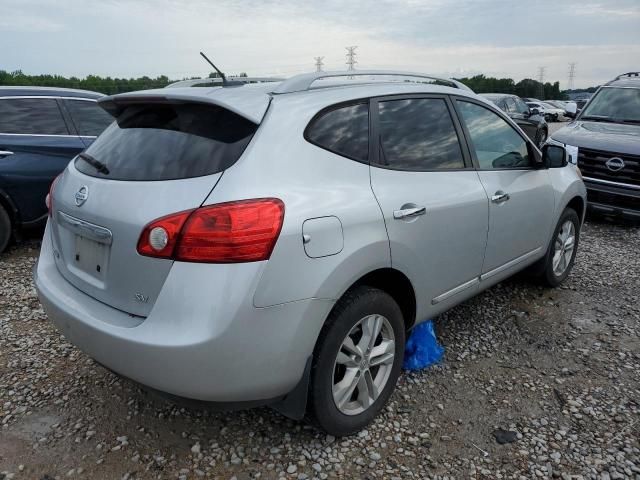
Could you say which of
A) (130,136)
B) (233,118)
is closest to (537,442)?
(233,118)

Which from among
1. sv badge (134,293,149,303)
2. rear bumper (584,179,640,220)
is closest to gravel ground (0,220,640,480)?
sv badge (134,293,149,303)

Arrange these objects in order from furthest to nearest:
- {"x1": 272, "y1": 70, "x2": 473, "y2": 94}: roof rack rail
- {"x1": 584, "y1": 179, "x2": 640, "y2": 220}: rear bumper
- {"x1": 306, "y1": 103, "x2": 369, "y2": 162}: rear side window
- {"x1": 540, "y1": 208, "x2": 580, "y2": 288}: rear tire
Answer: {"x1": 584, "y1": 179, "x2": 640, "y2": 220}: rear bumper → {"x1": 540, "y1": 208, "x2": 580, "y2": 288}: rear tire → {"x1": 272, "y1": 70, "x2": 473, "y2": 94}: roof rack rail → {"x1": 306, "y1": 103, "x2": 369, "y2": 162}: rear side window

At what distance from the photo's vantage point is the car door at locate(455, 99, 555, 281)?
329cm

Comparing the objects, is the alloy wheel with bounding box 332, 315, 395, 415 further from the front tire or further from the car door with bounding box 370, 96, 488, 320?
the car door with bounding box 370, 96, 488, 320

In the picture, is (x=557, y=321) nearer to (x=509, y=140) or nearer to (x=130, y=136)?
(x=509, y=140)

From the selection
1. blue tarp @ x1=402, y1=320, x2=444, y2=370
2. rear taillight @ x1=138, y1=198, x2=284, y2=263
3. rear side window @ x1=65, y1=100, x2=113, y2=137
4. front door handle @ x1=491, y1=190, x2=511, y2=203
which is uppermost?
rear side window @ x1=65, y1=100, x2=113, y2=137

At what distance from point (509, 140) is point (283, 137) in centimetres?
221

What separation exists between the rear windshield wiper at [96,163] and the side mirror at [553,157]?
306 centimetres

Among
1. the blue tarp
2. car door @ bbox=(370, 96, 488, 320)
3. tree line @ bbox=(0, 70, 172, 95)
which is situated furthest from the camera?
tree line @ bbox=(0, 70, 172, 95)

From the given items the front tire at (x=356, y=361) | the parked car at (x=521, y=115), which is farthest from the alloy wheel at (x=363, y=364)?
the parked car at (x=521, y=115)

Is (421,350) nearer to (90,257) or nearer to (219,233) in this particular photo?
(219,233)

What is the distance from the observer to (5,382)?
3.05 m

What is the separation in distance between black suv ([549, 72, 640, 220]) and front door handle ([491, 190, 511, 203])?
4.18m

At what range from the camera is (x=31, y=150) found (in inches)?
203
